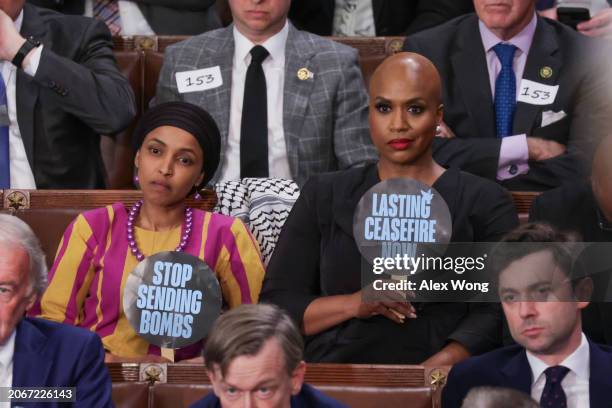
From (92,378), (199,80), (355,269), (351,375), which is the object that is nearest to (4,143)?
(199,80)

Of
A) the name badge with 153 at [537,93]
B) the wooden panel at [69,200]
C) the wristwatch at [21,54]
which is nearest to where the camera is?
the wooden panel at [69,200]

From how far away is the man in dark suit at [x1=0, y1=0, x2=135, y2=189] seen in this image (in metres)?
2.90

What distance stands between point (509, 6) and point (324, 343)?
1.05m

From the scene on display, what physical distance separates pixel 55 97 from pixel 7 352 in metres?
1.02

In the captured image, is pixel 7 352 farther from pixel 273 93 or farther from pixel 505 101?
pixel 505 101

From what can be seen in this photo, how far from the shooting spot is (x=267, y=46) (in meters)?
3.10

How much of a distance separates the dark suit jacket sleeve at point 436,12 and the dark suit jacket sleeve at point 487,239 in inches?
47.6

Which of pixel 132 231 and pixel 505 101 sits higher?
pixel 505 101

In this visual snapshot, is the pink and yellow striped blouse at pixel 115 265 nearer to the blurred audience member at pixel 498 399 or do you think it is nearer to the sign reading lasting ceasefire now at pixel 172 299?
the sign reading lasting ceasefire now at pixel 172 299

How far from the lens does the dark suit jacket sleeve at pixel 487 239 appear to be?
233 cm

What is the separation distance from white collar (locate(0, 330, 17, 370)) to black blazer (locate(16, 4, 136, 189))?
3.21ft

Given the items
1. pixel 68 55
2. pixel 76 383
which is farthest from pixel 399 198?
pixel 68 55

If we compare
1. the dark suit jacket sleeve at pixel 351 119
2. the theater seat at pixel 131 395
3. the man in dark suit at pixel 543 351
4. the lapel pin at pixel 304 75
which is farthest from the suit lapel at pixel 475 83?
the theater seat at pixel 131 395

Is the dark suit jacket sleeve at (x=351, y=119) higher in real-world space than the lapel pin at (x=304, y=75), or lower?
lower
